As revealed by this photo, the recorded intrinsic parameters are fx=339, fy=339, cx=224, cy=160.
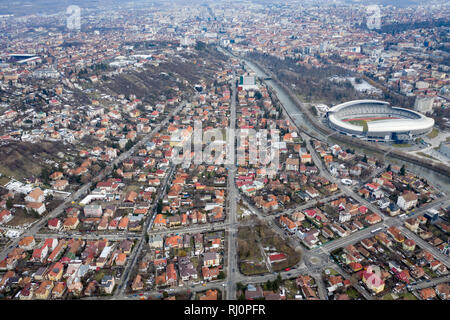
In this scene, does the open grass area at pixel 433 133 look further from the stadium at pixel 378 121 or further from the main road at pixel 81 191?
the main road at pixel 81 191

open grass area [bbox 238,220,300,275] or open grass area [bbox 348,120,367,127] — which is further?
open grass area [bbox 348,120,367,127]

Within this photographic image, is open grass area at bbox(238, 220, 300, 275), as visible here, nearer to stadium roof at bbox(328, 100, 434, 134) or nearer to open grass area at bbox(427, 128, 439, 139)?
stadium roof at bbox(328, 100, 434, 134)

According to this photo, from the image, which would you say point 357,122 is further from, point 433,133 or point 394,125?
point 433,133

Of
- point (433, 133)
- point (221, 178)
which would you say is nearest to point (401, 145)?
point (433, 133)

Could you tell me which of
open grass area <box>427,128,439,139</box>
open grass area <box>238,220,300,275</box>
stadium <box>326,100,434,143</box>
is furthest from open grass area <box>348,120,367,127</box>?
open grass area <box>238,220,300,275</box>

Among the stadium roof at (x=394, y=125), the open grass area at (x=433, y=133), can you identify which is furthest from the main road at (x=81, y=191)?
the open grass area at (x=433, y=133)

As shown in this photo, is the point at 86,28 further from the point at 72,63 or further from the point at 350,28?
the point at 350,28
